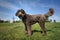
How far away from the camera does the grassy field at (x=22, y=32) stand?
6.07 feet

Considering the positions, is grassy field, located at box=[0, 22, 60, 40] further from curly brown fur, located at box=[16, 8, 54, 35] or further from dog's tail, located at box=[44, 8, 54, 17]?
dog's tail, located at box=[44, 8, 54, 17]

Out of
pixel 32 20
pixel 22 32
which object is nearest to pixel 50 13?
pixel 32 20

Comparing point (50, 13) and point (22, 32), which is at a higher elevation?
point (50, 13)

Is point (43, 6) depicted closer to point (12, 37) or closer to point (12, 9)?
point (12, 9)

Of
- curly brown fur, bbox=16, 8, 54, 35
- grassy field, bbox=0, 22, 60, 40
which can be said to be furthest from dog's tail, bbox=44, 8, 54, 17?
grassy field, bbox=0, 22, 60, 40

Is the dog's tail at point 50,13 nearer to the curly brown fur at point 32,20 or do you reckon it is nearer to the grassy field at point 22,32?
the curly brown fur at point 32,20

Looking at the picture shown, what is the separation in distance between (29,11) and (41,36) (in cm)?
45

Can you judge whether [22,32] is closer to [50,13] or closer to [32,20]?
[32,20]

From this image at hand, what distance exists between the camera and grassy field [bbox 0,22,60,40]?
185 centimetres

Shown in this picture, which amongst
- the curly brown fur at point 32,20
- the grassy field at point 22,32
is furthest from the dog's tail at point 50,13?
the grassy field at point 22,32

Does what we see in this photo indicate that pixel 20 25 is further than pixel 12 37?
Yes

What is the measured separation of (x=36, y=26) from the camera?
6.70ft

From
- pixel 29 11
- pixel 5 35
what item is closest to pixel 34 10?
pixel 29 11

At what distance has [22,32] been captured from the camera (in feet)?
6.48
